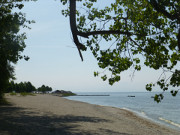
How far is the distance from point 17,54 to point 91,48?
822 centimetres

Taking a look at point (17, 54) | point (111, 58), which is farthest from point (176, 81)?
point (17, 54)

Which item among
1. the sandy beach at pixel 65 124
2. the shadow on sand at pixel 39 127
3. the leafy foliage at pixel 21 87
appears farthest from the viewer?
the leafy foliage at pixel 21 87

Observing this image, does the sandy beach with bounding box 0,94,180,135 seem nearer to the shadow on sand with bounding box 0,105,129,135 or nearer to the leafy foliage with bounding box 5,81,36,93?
the shadow on sand with bounding box 0,105,129,135

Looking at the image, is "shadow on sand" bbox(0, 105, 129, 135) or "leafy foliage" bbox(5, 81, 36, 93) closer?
"shadow on sand" bbox(0, 105, 129, 135)

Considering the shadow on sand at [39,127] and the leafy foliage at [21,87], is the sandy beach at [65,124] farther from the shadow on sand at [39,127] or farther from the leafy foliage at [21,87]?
the leafy foliage at [21,87]

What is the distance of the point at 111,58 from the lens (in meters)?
8.56

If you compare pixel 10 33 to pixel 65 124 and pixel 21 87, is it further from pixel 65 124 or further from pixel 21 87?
pixel 21 87

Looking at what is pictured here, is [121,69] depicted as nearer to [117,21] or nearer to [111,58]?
[111,58]

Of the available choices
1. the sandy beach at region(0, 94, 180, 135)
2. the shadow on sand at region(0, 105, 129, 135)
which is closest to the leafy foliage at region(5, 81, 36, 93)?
the sandy beach at region(0, 94, 180, 135)

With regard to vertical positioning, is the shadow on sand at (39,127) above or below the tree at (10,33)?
below

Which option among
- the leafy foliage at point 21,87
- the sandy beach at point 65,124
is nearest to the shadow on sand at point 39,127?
the sandy beach at point 65,124

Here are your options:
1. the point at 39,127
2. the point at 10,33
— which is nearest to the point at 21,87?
the point at 10,33

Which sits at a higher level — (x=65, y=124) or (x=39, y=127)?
(x=39, y=127)

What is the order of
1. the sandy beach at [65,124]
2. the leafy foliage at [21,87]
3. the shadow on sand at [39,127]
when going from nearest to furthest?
the shadow on sand at [39,127] < the sandy beach at [65,124] < the leafy foliage at [21,87]
